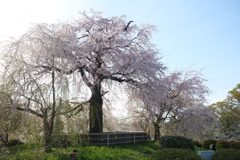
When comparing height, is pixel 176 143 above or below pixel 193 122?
below

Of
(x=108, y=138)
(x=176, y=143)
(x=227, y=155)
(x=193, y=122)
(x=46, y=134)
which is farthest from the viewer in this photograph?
(x=193, y=122)

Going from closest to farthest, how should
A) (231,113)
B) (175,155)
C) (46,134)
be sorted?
(175,155) < (46,134) < (231,113)

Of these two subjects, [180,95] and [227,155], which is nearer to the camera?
[227,155]

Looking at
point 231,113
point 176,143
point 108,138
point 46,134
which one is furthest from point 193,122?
point 231,113

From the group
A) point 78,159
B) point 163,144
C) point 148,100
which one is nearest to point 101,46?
point 148,100

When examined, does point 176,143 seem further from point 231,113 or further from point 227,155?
point 231,113

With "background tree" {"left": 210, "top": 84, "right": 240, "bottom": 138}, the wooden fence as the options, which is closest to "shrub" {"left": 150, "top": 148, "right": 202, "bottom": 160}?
the wooden fence

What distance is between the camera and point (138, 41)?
1412cm

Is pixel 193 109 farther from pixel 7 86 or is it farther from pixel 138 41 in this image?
pixel 7 86

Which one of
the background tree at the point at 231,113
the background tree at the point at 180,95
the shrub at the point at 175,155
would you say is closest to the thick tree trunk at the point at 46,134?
the shrub at the point at 175,155

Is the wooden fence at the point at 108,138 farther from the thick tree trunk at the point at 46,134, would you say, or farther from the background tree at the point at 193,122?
the background tree at the point at 193,122

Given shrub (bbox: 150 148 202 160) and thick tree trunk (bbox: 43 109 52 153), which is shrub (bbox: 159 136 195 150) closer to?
shrub (bbox: 150 148 202 160)

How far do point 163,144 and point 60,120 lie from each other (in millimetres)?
5366

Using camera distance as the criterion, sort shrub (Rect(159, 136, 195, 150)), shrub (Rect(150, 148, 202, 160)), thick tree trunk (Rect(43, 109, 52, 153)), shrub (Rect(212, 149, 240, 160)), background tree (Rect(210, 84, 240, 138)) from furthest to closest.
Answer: background tree (Rect(210, 84, 240, 138)) < shrub (Rect(159, 136, 195, 150)) < thick tree trunk (Rect(43, 109, 52, 153)) < shrub (Rect(212, 149, 240, 160)) < shrub (Rect(150, 148, 202, 160))
